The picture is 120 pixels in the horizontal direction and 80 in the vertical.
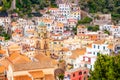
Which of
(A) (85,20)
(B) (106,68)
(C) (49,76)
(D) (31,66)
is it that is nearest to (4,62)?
(D) (31,66)

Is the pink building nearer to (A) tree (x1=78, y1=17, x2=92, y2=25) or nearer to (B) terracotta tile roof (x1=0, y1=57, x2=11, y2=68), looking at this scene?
(B) terracotta tile roof (x1=0, y1=57, x2=11, y2=68)

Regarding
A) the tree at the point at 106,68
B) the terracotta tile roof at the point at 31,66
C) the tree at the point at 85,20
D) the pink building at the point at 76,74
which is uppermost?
the tree at the point at 106,68

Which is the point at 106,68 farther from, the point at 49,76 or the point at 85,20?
the point at 85,20

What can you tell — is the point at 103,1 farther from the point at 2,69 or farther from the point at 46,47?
the point at 2,69


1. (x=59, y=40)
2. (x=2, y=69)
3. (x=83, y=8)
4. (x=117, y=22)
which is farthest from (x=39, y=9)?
(x=2, y=69)

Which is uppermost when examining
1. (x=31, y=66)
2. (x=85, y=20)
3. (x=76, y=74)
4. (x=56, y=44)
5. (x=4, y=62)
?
(x=31, y=66)

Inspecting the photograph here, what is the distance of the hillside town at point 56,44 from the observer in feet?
95.5

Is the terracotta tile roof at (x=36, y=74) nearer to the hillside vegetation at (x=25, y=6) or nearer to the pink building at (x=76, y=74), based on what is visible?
the pink building at (x=76, y=74)

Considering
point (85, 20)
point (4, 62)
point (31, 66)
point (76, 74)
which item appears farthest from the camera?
point (85, 20)

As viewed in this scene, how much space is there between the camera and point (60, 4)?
73875 mm

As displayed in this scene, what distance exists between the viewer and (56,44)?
51.8 m

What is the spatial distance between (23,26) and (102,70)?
4601cm

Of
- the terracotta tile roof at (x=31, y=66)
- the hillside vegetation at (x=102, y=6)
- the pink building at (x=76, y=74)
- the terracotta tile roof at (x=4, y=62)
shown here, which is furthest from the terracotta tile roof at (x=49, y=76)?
the hillside vegetation at (x=102, y=6)

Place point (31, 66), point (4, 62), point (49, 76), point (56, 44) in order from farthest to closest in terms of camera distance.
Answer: point (56, 44) < point (4, 62) < point (49, 76) < point (31, 66)
